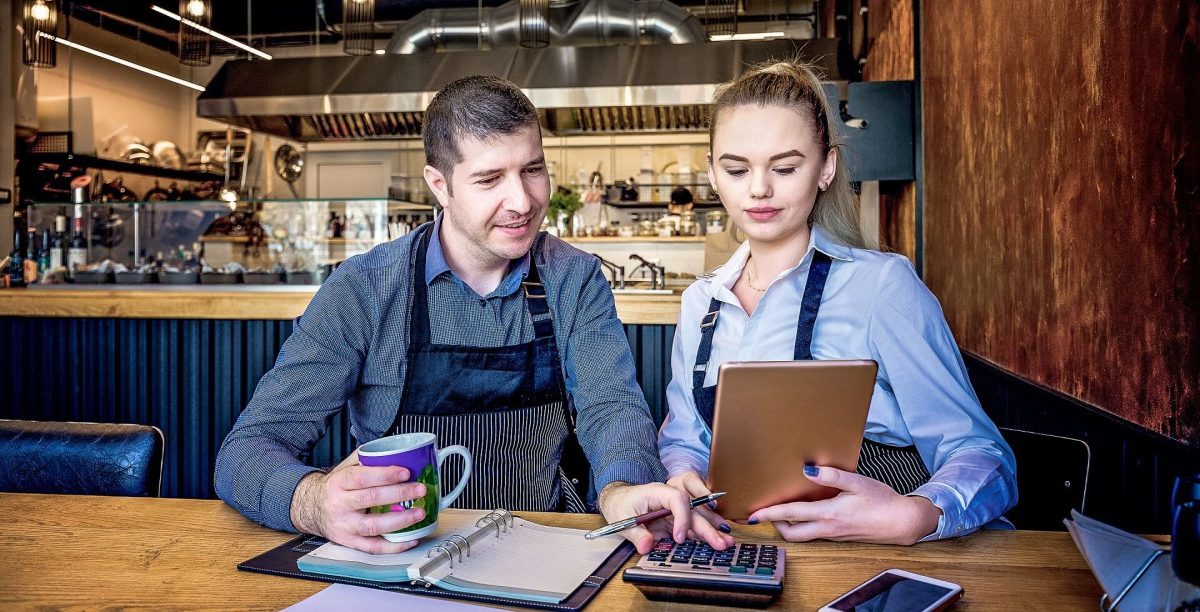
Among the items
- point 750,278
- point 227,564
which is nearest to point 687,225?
point 750,278

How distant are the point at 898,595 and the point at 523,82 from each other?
5.01 metres

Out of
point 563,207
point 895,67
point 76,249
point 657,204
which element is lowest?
point 76,249

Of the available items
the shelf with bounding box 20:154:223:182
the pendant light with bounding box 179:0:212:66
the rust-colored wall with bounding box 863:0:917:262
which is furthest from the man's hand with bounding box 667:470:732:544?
the shelf with bounding box 20:154:223:182

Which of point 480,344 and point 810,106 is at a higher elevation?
point 810,106

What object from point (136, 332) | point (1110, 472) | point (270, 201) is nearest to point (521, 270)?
point (1110, 472)

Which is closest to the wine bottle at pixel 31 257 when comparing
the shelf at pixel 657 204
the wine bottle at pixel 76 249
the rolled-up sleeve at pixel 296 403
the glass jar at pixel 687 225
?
the wine bottle at pixel 76 249

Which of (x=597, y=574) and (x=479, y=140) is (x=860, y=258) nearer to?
(x=479, y=140)

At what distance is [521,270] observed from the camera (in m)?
1.52

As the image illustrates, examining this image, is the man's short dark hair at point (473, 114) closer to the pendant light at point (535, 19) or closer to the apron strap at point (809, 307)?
the apron strap at point (809, 307)

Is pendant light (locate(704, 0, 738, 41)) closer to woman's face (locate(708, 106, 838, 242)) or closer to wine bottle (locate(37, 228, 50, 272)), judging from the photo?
wine bottle (locate(37, 228, 50, 272))

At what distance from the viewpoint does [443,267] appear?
148 centimetres

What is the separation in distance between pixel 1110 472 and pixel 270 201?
365 centimetres

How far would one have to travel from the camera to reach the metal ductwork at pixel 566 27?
5.69m

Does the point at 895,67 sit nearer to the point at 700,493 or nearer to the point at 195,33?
the point at 700,493
